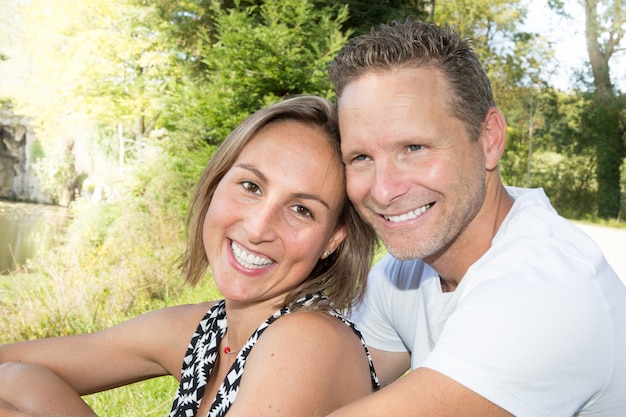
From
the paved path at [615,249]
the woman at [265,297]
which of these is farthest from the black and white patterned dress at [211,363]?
the paved path at [615,249]

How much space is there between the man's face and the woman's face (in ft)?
0.34

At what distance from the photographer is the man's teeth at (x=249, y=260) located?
2016mm

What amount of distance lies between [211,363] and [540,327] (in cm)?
109

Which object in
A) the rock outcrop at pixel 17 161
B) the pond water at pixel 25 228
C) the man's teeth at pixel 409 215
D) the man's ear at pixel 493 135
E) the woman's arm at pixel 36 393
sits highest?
the man's ear at pixel 493 135

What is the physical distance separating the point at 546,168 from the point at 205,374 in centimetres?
2315

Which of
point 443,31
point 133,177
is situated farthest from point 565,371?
point 133,177

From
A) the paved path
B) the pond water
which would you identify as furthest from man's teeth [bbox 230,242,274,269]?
the pond water

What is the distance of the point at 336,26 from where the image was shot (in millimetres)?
10977

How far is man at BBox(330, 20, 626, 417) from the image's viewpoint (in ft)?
4.98

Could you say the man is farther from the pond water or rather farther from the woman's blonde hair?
the pond water

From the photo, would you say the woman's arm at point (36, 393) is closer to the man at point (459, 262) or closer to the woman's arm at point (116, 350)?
the woman's arm at point (116, 350)

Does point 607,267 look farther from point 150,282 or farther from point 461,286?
point 150,282

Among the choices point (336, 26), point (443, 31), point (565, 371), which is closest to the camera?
point (565, 371)

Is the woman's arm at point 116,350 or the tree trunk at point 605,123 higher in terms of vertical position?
the tree trunk at point 605,123
